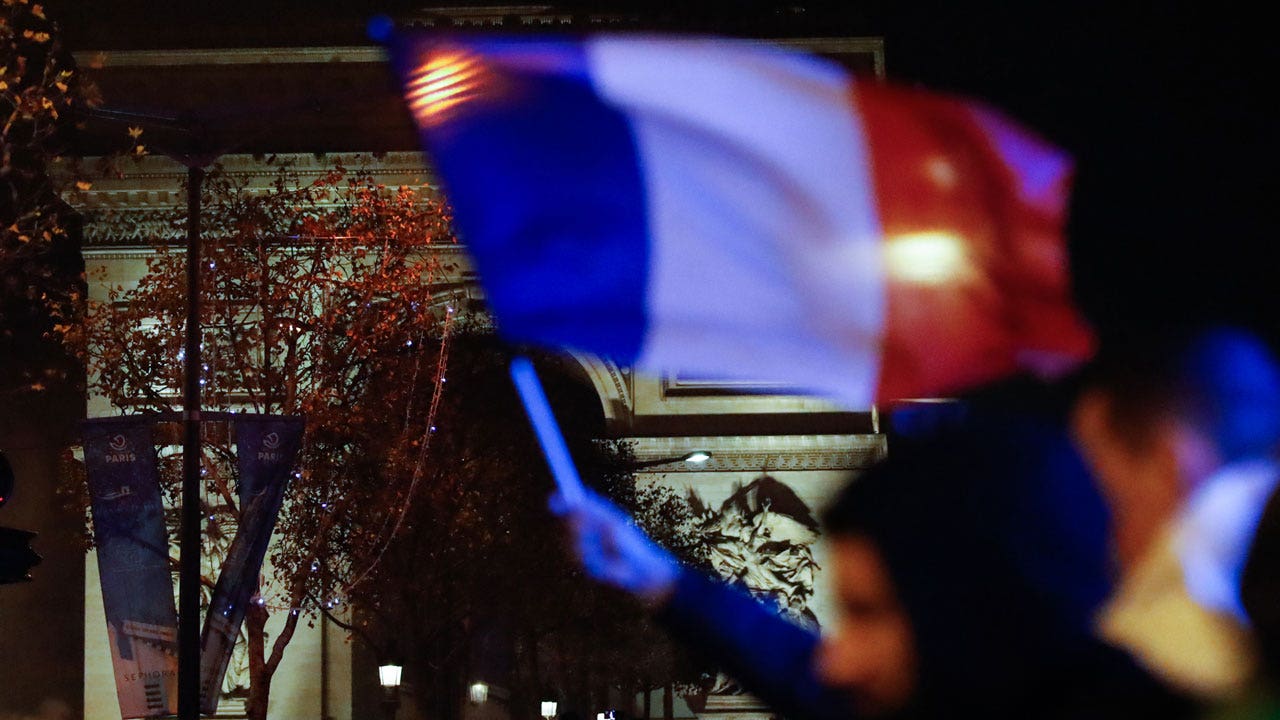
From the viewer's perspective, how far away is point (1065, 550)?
2691mm

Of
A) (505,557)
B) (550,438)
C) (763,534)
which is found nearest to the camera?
(550,438)

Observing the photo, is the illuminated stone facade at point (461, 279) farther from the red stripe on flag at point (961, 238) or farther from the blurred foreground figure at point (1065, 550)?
the blurred foreground figure at point (1065, 550)

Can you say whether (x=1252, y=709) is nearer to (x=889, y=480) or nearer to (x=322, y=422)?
(x=889, y=480)

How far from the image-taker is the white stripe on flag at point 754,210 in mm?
3785

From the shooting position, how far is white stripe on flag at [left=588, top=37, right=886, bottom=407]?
12.4ft

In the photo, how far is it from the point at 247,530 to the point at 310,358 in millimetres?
10523

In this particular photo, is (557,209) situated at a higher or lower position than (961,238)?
higher

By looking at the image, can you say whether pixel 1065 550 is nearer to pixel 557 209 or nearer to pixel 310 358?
pixel 557 209

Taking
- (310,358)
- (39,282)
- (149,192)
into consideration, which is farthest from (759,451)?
(39,282)

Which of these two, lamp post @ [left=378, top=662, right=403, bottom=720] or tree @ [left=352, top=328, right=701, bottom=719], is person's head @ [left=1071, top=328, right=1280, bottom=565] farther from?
tree @ [left=352, top=328, right=701, bottom=719]

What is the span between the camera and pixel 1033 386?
9.99ft

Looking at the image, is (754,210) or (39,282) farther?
(39,282)

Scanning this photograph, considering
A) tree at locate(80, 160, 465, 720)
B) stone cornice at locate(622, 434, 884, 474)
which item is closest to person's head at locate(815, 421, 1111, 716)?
tree at locate(80, 160, 465, 720)

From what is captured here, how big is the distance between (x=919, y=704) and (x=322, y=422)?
22100 mm
